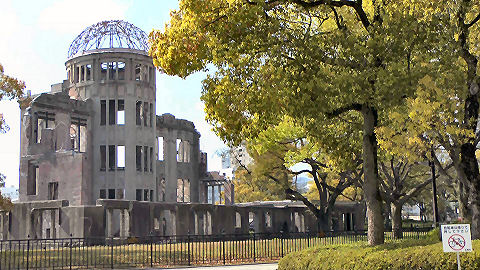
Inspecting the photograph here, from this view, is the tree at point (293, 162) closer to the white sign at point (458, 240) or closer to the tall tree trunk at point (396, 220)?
the tall tree trunk at point (396, 220)

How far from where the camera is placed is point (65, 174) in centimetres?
4897

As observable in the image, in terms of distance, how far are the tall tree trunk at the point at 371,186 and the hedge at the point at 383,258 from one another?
3.34ft

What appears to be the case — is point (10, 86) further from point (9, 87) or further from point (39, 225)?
point (39, 225)

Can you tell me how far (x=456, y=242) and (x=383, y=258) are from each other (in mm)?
2068

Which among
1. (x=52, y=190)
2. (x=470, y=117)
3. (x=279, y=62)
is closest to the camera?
(x=279, y=62)

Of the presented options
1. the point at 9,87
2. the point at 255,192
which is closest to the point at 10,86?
the point at 9,87

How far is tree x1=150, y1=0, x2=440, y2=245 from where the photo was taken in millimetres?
15039

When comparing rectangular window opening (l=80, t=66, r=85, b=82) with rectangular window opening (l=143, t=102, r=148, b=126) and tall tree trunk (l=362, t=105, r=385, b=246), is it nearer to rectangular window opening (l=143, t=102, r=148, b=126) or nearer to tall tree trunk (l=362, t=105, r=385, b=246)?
rectangular window opening (l=143, t=102, r=148, b=126)

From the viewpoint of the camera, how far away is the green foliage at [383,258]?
480 inches

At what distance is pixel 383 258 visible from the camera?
13.2 meters

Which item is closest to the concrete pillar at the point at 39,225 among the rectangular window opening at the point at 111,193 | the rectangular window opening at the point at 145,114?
the rectangular window opening at the point at 111,193

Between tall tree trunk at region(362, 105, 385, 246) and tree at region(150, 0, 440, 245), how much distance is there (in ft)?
0.09

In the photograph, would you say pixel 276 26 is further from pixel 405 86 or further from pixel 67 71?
pixel 67 71

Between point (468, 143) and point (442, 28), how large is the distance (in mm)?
3892
